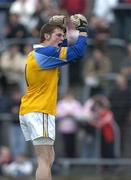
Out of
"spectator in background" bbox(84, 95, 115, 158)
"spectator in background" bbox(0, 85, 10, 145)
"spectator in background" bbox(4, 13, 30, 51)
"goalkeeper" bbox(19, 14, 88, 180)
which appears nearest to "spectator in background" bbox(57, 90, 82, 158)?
"spectator in background" bbox(84, 95, 115, 158)

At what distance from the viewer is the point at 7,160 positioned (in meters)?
19.0

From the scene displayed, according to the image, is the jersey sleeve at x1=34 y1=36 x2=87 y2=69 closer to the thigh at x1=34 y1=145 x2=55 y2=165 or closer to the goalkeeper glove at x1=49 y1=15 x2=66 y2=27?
the goalkeeper glove at x1=49 y1=15 x2=66 y2=27

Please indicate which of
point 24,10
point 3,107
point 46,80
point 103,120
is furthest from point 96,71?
point 46,80

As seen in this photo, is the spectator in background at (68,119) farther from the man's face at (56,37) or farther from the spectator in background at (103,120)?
the man's face at (56,37)

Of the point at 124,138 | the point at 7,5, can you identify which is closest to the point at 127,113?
the point at 124,138

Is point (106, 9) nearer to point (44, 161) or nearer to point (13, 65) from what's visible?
point (13, 65)

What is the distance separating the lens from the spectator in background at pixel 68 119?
61.9ft

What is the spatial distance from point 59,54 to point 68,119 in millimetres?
6407

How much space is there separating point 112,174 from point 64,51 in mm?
6757

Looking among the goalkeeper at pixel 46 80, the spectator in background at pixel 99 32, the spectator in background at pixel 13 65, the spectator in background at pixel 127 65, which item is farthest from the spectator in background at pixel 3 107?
the goalkeeper at pixel 46 80

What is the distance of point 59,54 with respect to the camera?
1264 cm

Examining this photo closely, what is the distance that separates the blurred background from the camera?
746 inches

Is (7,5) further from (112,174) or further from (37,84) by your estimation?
(37,84)

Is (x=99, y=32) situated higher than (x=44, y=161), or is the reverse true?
(x=99, y=32)
